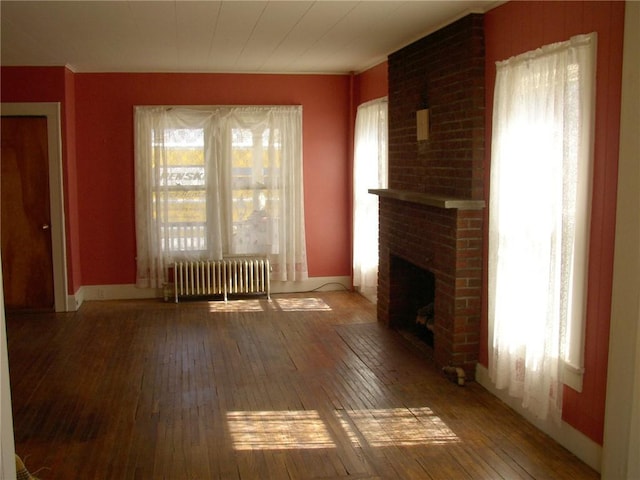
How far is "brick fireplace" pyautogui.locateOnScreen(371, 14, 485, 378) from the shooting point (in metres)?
4.59

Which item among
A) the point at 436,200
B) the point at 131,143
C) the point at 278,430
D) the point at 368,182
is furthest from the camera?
the point at 131,143

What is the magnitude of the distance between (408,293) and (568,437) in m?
2.69

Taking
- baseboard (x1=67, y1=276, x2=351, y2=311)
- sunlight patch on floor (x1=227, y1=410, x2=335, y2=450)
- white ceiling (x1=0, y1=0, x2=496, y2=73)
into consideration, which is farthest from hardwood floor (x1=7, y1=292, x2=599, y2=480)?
white ceiling (x1=0, y1=0, x2=496, y2=73)

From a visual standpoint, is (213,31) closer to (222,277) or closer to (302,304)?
(222,277)

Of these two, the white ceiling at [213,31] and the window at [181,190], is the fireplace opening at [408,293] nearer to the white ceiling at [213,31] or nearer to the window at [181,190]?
the white ceiling at [213,31]

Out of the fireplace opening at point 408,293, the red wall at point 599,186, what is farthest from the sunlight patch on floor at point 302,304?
the red wall at point 599,186

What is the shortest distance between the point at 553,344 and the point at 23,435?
123 inches

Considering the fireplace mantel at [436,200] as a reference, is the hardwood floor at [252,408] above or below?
below

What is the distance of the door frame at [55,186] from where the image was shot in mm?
6801

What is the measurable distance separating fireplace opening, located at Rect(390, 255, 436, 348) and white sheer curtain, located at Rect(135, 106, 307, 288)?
6.38 ft

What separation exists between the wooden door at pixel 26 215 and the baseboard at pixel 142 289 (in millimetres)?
408

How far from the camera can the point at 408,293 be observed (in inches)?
246

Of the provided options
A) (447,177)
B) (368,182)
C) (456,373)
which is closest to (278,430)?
(456,373)

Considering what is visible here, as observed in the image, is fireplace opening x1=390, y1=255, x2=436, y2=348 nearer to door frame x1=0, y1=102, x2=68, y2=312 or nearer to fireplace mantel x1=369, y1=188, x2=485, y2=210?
fireplace mantel x1=369, y1=188, x2=485, y2=210
